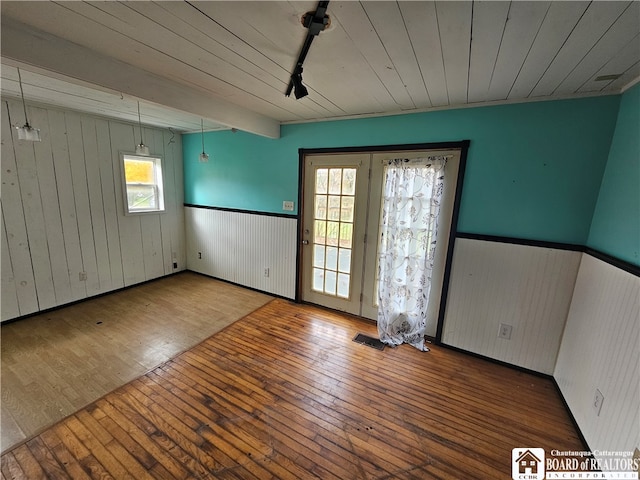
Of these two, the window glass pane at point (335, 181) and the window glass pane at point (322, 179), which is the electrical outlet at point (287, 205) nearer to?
the window glass pane at point (322, 179)

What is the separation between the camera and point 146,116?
3.33m

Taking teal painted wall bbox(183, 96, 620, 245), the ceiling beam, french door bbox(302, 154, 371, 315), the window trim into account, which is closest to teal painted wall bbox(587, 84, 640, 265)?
teal painted wall bbox(183, 96, 620, 245)

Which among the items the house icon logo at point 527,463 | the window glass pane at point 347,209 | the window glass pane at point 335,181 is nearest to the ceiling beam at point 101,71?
the window glass pane at point 335,181

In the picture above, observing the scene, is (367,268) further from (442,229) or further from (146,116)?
(146,116)

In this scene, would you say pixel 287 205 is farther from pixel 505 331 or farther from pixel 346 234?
pixel 505 331

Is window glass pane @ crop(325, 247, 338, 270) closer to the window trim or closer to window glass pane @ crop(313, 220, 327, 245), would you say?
window glass pane @ crop(313, 220, 327, 245)

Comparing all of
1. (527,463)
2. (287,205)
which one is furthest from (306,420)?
(287,205)

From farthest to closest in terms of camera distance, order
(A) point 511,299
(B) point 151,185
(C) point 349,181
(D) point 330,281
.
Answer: (B) point 151,185 → (D) point 330,281 → (C) point 349,181 → (A) point 511,299

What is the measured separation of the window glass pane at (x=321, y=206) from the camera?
324 centimetres

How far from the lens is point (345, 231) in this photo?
3.16 m

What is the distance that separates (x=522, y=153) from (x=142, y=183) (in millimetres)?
4782

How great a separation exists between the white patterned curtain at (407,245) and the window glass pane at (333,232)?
1.88 feet

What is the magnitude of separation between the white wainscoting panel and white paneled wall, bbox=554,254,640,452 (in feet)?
0.38

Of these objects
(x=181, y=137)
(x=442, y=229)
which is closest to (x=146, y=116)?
(x=181, y=137)
